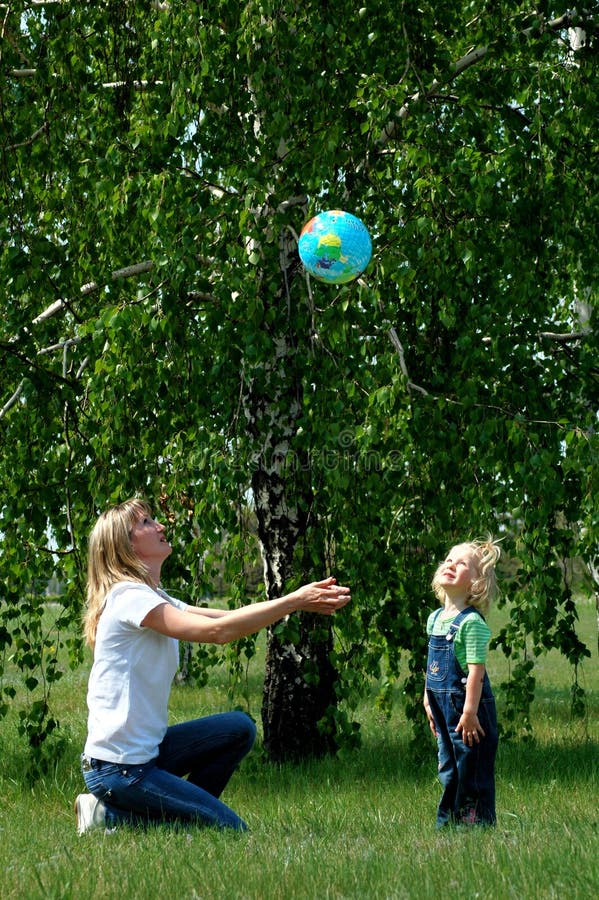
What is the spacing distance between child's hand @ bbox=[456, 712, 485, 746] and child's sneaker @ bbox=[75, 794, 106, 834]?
1517mm

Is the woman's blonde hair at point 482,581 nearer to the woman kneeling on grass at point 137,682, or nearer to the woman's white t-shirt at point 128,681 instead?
the woman kneeling on grass at point 137,682

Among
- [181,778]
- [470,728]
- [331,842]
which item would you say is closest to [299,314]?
[470,728]

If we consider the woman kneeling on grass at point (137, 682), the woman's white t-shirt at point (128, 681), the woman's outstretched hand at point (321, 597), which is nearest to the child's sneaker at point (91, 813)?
the woman kneeling on grass at point (137, 682)

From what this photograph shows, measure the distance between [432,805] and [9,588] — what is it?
2836mm

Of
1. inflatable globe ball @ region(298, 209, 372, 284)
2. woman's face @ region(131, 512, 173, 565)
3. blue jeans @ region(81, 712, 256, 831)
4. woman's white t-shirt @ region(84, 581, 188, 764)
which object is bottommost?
blue jeans @ region(81, 712, 256, 831)

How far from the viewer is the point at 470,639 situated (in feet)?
15.2

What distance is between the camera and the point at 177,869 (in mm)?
3643

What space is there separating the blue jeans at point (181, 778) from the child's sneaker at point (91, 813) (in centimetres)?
3

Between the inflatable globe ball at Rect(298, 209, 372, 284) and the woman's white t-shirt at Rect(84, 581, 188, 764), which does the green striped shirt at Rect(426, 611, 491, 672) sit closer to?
the woman's white t-shirt at Rect(84, 581, 188, 764)

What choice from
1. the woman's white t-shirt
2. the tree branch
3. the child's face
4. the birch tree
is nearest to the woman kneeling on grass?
the woman's white t-shirt

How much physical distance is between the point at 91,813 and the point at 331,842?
0.97m

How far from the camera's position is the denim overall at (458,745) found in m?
4.66

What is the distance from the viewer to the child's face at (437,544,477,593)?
476 cm

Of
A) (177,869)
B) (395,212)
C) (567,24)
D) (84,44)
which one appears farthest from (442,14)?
(177,869)
